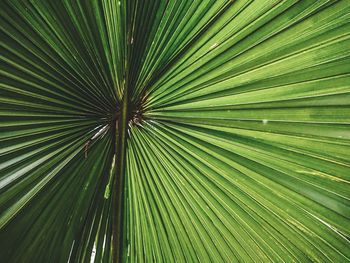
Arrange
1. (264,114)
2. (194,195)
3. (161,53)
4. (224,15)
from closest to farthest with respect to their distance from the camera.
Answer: (224,15)
(264,114)
(161,53)
(194,195)

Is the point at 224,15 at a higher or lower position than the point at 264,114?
higher

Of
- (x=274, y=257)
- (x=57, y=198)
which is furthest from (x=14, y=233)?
(x=274, y=257)

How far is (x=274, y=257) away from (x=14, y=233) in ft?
4.56

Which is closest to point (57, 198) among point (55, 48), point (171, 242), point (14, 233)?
point (14, 233)

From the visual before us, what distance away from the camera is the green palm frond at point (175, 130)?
4.08 feet

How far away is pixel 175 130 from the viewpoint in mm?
1630

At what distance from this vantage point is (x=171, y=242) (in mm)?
1670

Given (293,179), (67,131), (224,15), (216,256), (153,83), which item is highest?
(224,15)

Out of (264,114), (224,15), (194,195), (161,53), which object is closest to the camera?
(224,15)

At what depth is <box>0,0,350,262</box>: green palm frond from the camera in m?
1.24

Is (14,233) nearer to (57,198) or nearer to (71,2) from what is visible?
(57,198)

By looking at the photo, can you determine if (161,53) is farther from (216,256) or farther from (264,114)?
(216,256)

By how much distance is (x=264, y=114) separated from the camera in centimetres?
137

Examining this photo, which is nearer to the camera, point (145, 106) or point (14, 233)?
point (14, 233)
